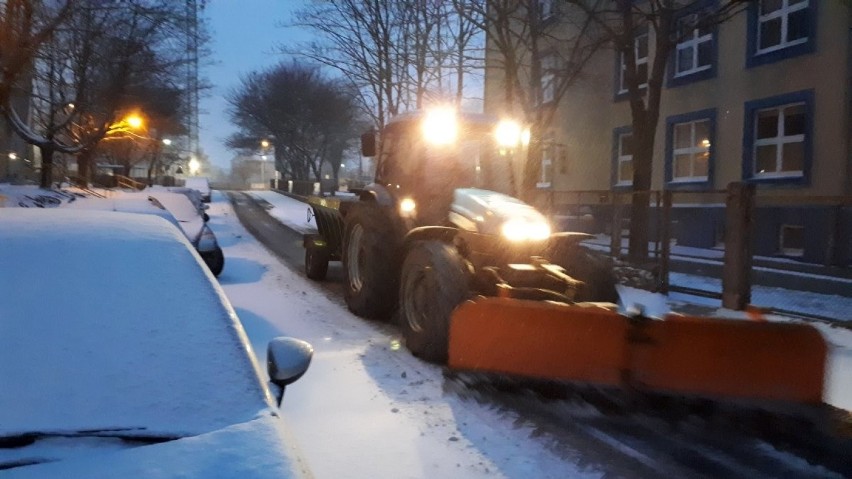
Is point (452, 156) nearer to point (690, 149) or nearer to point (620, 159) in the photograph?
point (690, 149)

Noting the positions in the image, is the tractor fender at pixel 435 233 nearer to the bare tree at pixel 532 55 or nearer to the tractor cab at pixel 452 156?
the tractor cab at pixel 452 156

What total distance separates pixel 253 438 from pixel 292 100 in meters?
47.9

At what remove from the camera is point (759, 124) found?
17.5 m

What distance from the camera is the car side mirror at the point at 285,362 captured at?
3152mm

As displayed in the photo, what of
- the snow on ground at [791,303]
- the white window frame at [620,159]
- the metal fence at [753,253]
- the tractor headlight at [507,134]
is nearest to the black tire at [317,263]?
the metal fence at [753,253]

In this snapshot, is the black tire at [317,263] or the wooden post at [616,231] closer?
the black tire at [317,263]

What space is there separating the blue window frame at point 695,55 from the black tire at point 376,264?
12.0m

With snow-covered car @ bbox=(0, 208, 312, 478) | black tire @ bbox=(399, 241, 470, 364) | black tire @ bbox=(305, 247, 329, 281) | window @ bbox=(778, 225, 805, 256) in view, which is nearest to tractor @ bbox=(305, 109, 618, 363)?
black tire @ bbox=(399, 241, 470, 364)

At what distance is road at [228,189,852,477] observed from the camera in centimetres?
472

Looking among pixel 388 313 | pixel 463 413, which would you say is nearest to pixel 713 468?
pixel 463 413

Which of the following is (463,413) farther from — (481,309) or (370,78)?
(370,78)

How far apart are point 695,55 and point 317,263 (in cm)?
1259

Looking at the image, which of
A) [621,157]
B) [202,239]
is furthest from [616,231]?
[621,157]

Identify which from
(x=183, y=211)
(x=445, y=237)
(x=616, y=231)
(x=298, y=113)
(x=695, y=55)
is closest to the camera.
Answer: (x=445, y=237)
